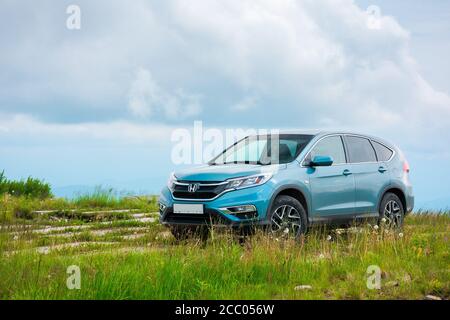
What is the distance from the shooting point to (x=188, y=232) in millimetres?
11031

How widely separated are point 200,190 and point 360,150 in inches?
144

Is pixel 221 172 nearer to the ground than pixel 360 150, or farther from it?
nearer to the ground

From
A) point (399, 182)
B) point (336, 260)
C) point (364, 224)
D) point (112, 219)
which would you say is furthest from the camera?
point (112, 219)

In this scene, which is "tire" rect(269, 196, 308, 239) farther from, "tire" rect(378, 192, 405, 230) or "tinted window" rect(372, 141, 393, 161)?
"tinted window" rect(372, 141, 393, 161)

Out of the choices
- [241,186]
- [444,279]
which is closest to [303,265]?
[444,279]

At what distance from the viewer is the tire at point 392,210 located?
13039 millimetres

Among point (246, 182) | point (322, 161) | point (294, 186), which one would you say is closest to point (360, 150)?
point (322, 161)

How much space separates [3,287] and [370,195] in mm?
7355

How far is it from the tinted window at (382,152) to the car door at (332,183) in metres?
1.08

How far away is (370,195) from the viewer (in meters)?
12.8

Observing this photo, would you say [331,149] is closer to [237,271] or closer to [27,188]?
[237,271]

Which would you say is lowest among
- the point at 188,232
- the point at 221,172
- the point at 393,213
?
the point at 188,232

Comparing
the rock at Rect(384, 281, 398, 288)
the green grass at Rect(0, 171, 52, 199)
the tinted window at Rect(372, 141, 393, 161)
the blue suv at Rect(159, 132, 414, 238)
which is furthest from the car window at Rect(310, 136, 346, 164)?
the green grass at Rect(0, 171, 52, 199)
